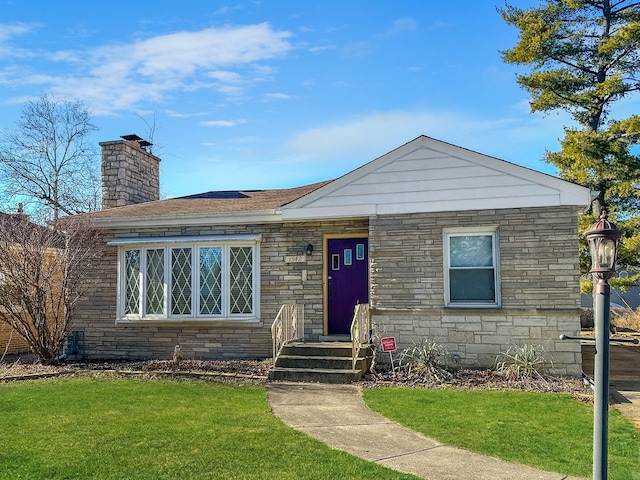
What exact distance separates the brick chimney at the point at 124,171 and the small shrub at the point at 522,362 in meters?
10.4

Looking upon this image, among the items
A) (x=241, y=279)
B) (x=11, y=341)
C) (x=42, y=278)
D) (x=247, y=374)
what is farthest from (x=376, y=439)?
(x=11, y=341)

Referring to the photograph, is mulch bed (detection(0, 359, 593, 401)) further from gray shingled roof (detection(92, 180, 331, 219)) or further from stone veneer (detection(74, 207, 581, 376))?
gray shingled roof (detection(92, 180, 331, 219))

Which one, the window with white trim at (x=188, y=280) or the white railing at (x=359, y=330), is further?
the window with white trim at (x=188, y=280)

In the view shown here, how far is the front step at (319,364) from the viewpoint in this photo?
898 centimetres

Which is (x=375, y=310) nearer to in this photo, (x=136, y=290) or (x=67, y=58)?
(x=136, y=290)

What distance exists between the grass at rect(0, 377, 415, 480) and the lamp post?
1.56 metres

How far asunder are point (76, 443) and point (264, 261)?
6250 mm

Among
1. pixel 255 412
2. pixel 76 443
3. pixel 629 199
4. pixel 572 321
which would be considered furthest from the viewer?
pixel 629 199

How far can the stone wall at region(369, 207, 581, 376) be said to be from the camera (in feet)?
30.1

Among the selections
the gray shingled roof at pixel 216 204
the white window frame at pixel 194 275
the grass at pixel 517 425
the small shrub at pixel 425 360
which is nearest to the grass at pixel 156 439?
the grass at pixel 517 425

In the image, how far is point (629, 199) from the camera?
18.1 metres

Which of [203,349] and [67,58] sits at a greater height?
[67,58]

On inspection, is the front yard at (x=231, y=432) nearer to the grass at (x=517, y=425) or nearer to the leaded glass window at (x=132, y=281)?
the grass at (x=517, y=425)

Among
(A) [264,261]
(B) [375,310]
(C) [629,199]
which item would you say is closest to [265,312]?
(A) [264,261]
